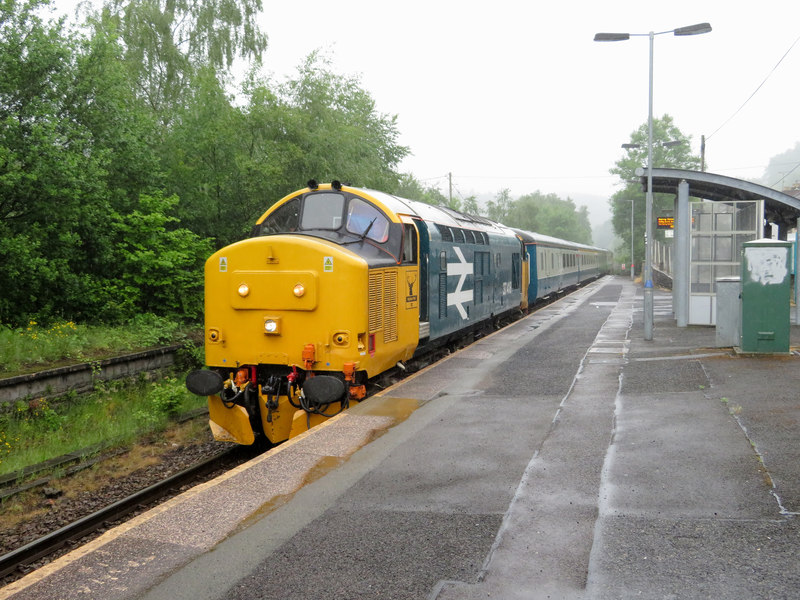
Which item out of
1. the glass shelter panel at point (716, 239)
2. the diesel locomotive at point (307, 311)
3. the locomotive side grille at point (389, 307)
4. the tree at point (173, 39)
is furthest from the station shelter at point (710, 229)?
the tree at point (173, 39)

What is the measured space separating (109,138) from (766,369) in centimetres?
1500

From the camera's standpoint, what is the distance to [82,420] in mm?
11617

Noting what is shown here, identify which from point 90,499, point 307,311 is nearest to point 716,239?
point 307,311

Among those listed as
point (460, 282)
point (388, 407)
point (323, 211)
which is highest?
point (323, 211)

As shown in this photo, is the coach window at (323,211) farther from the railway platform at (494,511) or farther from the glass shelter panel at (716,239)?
the glass shelter panel at (716,239)

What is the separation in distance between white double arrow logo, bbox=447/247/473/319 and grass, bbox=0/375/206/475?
525 cm

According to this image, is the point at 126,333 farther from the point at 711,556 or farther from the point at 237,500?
the point at 711,556

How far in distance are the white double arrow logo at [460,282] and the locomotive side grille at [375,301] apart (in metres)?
3.32

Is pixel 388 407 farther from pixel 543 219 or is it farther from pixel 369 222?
pixel 543 219

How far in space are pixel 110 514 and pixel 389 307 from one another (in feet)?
13.5

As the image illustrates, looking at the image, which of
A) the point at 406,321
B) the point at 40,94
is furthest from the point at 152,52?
the point at 406,321

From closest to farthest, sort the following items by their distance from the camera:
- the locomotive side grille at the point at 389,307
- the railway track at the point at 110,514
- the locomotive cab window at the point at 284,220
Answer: the railway track at the point at 110,514 → the locomotive side grille at the point at 389,307 → the locomotive cab window at the point at 284,220

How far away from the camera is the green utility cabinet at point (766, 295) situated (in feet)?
37.3

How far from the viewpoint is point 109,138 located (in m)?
16.7
